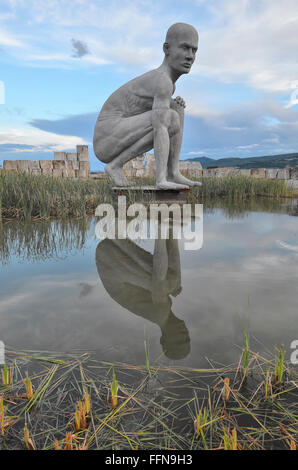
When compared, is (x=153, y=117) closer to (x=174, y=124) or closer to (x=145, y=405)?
(x=174, y=124)

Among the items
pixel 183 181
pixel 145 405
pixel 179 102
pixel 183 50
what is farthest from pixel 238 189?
pixel 145 405

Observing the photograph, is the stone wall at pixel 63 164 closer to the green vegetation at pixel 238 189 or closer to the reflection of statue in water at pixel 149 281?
the green vegetation at pixel 238 189

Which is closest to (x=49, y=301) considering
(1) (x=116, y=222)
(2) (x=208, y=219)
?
(1) (x=116, y=222)

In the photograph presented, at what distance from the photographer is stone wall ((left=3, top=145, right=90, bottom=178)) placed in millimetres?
10422

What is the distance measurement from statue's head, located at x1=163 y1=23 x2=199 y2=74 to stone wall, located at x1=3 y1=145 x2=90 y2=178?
7231 millimetres

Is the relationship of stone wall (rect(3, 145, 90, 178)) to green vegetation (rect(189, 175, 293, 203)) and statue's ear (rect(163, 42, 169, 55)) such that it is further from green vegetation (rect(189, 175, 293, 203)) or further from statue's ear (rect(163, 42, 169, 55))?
statue's ear (rect(163, 42, 169, 55))

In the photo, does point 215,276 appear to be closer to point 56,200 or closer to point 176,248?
point 176,248

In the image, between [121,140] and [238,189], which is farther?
[238,189]

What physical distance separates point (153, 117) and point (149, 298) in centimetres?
289

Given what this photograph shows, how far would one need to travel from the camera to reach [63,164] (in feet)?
35.8

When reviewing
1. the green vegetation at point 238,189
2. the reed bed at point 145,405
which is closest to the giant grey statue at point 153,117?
the green vegetation at point 238,189

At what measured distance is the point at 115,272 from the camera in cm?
145

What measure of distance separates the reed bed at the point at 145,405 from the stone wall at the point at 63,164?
32.9ft

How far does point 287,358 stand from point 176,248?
3.78 ft
